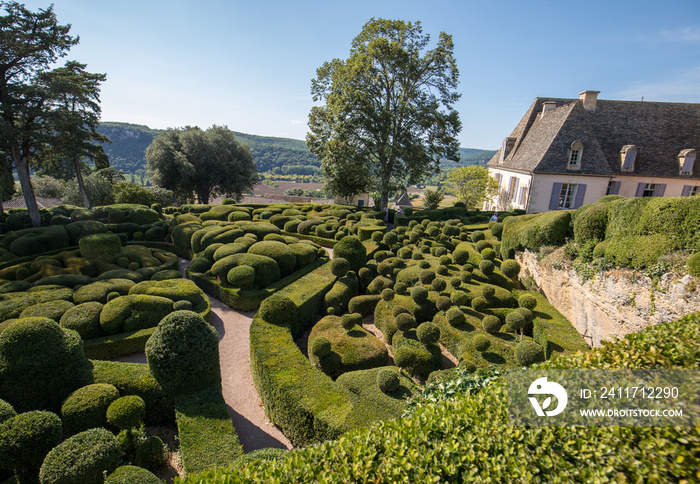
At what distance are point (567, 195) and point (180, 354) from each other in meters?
30.2

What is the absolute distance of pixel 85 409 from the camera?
7734 millimetres

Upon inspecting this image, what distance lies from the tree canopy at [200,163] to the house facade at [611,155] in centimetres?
3499

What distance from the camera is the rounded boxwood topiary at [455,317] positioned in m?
11.9

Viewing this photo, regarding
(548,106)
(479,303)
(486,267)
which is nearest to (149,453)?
(479,303)

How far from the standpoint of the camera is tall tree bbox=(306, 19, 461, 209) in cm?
2900

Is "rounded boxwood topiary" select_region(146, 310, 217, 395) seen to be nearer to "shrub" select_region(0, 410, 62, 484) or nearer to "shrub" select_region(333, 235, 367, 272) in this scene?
"shrub" select_region(0, 410, 62, 484)

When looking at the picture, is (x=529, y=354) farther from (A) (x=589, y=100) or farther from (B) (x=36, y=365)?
(A) (x=589, y=100)

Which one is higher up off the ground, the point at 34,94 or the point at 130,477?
A: the point at 34,94

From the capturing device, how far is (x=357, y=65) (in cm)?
2819

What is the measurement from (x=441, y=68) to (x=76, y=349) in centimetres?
3289

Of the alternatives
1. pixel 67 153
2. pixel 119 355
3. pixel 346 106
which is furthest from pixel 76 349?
pixel 346 106

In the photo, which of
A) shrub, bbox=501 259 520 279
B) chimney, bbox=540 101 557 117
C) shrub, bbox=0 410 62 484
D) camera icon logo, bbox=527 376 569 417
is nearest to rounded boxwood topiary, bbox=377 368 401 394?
camera icon logo, bbox=527 376 569 417

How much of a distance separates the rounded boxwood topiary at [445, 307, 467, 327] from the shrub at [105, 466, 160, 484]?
9.66 m

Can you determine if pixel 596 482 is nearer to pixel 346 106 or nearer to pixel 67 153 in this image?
pixel 346 106
